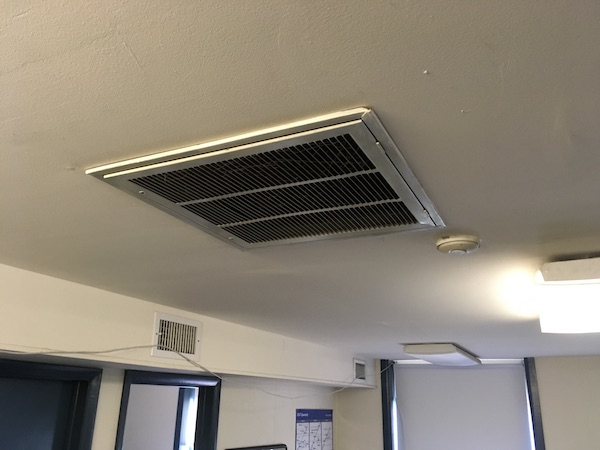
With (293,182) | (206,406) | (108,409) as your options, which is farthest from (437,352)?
(293,182)

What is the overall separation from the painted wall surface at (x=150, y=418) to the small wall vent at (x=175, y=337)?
1109 millimetres

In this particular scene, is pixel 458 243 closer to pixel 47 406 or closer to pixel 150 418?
pixel 47 406

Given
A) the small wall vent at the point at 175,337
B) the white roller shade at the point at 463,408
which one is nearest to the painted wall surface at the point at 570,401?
the white roller shade at the point at 463,408

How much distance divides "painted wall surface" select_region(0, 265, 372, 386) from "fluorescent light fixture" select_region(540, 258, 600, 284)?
1440mm

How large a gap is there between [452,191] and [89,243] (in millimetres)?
912

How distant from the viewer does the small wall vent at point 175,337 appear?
81.0 inches

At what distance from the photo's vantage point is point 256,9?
1.82 feet

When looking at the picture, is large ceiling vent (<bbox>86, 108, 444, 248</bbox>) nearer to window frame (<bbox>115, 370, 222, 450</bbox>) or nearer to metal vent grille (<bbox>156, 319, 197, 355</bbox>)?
metal vent grille (<bbox>156, 319, 197, 355</bbox>)

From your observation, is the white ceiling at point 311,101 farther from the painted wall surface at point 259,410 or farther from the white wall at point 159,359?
the painted wall surface at point 259,410

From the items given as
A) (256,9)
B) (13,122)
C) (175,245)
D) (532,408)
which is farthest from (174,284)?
(532,408)

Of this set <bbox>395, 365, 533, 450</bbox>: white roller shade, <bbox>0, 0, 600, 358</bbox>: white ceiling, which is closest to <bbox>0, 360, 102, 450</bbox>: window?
<bbox>0, 0, 600, 358</bbox>: white ceiling

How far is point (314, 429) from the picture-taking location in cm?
390

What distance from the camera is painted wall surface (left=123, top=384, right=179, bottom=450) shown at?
3209mm

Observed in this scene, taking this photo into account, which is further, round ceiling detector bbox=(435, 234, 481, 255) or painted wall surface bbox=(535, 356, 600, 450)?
painted wall surface bbox=(535, 356, 600, 450)
